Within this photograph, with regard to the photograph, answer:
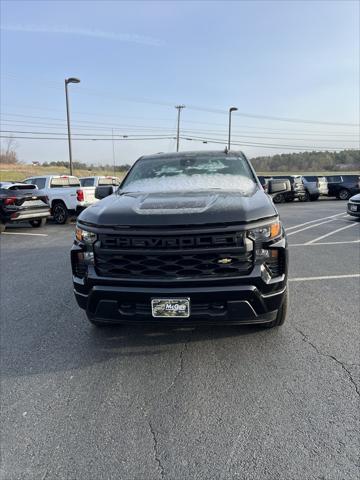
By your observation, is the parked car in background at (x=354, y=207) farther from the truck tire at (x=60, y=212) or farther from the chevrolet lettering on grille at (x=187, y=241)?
the chevrolet lettering on grille at (x=187, y=241)

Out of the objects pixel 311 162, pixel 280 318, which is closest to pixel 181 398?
pixel 280 318

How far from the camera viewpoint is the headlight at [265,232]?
264 cm

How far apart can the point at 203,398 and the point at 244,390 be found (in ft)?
1.06

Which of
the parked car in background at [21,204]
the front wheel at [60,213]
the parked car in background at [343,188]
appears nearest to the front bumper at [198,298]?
the parked car in background at [21,204]

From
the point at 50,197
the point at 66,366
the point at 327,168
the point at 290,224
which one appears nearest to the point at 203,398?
the point at 66,366

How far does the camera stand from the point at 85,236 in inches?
114

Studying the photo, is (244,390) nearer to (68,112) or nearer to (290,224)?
(290,224)

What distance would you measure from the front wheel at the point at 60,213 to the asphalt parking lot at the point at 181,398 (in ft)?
30.2

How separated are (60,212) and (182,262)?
11.5 metres

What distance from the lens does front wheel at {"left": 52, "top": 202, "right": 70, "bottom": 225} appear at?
1307cm

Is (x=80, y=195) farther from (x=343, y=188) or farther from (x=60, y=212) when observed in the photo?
(x=343, y=188)

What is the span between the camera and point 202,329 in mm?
3510

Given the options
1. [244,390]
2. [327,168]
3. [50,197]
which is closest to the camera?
[244,390]

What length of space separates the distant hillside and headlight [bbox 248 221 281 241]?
68664 mm
